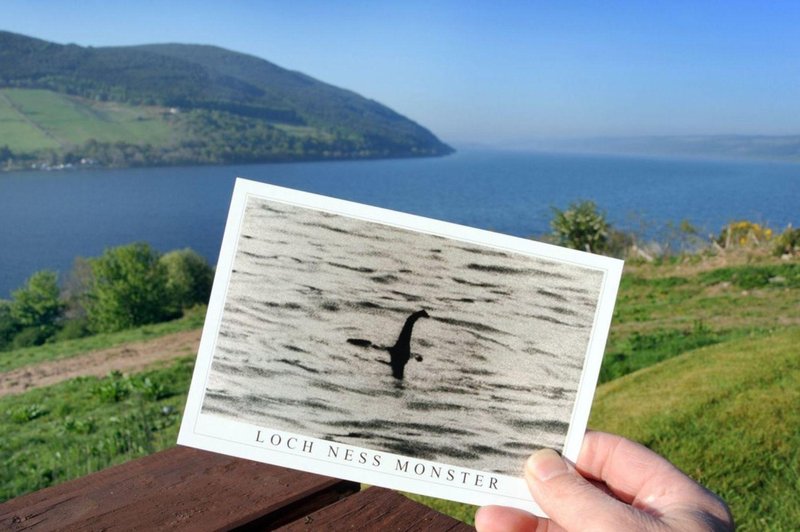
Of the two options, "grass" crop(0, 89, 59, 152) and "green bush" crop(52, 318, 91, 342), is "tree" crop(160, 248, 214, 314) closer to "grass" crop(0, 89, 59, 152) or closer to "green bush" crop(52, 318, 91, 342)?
"green bush" crop(52, 318, 91, 342)

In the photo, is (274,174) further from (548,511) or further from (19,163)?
(548,511)

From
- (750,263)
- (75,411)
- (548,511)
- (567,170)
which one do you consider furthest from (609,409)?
(567,170)

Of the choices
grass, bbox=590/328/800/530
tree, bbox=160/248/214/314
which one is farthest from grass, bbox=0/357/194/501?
tree, bbox=160/248/214/314

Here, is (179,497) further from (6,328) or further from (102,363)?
(6,328)

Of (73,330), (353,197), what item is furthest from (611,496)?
(353,197)

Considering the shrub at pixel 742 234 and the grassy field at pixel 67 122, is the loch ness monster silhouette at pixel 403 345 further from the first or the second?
the grassy field at pixel 67 122
